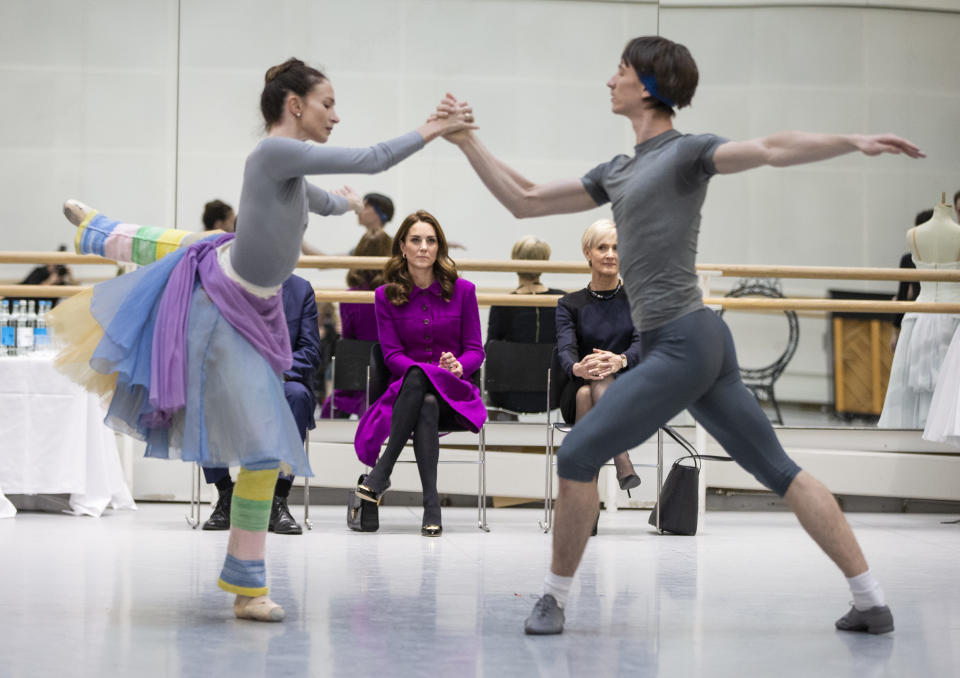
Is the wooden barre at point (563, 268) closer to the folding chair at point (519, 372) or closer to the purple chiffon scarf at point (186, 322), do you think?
the folding chair at point (519, 372)

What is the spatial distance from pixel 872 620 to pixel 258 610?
144 cm

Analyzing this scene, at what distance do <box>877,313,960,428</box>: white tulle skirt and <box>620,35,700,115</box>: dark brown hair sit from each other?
3589 millimetres

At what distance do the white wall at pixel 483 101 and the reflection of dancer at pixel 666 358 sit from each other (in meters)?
5.80

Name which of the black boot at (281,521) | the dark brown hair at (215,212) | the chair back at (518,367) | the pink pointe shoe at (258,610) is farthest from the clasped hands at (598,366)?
the dark brown hair at (215,212)

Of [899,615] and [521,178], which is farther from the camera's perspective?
[899,615]

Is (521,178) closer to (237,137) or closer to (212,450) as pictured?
(212,450)

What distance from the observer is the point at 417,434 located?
181 inches

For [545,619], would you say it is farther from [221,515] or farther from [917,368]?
[917,368]

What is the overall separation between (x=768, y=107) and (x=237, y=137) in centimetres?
406

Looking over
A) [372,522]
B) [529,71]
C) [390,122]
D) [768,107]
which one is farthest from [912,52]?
[372,522]

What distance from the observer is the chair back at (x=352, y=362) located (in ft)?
17.3

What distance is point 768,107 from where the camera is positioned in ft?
29.0

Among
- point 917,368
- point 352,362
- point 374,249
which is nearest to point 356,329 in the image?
point 352,362

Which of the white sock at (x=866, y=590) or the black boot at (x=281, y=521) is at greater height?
the white sock at (x=866, y=590)
